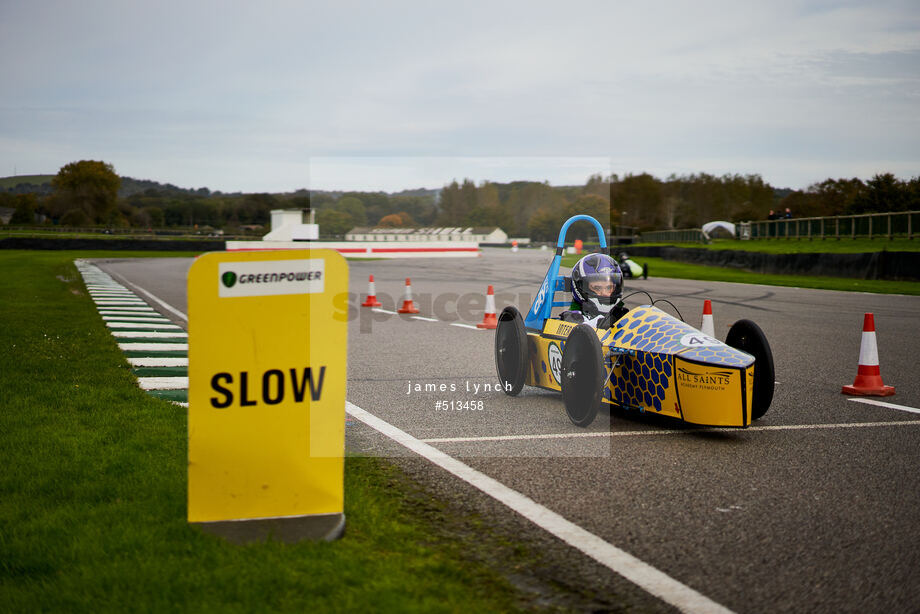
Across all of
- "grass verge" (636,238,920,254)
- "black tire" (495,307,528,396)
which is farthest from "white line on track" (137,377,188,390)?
"grass verge" (636,238,920,254)

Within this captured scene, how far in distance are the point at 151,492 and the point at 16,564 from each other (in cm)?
98

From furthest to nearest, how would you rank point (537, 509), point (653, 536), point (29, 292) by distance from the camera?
point (29, 292) → point (537, 509) → point (653, 536)

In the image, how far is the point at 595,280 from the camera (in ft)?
23.2

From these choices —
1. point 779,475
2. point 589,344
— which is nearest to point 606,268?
point 589,344

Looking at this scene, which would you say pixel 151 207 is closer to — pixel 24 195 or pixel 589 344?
pixel 24 195

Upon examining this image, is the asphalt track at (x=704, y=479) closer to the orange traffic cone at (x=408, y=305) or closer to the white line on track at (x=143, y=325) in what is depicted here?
the white line on track at (x=143, y=325)

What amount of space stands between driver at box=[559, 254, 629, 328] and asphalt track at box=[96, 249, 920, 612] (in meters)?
0.83

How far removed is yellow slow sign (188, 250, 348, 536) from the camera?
3693mm

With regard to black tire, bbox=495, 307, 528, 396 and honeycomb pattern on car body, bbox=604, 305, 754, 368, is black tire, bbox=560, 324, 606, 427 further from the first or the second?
black tire, bbox=495, 307, 528, 396

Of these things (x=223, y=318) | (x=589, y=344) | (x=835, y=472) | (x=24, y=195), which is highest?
(x=24, y=195)

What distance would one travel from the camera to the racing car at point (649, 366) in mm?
Result: 5703

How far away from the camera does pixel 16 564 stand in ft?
11.7

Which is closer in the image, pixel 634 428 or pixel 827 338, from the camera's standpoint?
pixel 634 428

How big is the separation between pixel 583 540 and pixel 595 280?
335cm
